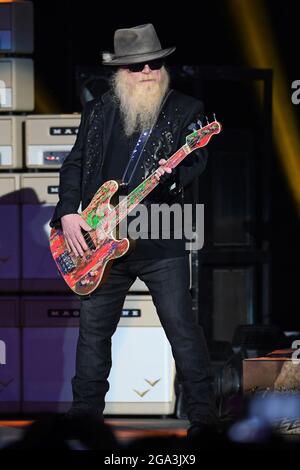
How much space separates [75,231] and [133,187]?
0.28 meters

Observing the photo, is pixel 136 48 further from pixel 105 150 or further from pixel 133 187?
pixel 133 187

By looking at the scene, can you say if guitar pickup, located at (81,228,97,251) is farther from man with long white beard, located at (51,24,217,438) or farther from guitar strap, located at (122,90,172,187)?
guitar strap, located at (122,90,172,187)

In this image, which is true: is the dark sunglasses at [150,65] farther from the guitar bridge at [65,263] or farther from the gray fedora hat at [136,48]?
the guitar bridge at [65,263]

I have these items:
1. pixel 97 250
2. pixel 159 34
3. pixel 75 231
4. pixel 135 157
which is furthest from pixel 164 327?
pixel 159 34

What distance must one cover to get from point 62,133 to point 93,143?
3.18 feet

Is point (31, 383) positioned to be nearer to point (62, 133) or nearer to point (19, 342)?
point (19, 342)

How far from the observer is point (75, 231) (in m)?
4.20

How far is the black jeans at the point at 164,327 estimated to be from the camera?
4145 millimetres

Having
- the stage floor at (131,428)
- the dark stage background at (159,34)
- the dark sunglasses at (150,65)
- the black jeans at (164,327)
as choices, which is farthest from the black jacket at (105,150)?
the dark stage background at (159,34)

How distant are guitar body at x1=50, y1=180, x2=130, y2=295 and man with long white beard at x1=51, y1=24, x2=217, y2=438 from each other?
37 millimetres

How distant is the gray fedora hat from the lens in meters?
4.17

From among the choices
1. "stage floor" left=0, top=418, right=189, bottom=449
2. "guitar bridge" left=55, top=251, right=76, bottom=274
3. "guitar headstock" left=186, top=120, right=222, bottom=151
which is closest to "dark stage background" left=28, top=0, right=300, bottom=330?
"stage floor" left=0, top=418, right=189, bottom=449

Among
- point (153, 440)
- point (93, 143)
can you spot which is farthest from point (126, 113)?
point (153, 440)

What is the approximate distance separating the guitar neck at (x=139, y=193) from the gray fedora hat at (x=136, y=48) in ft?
1.24
